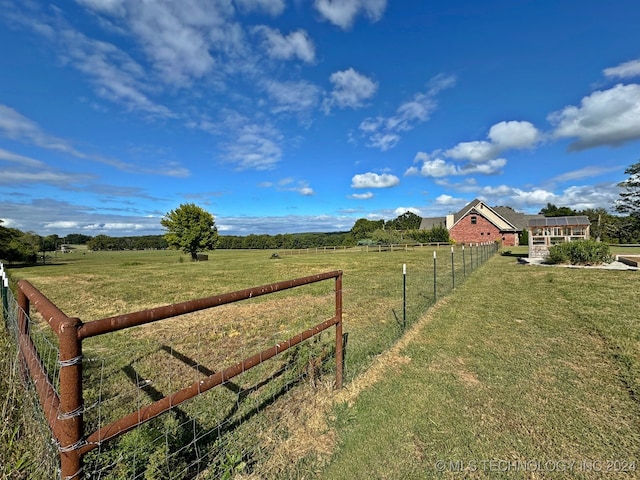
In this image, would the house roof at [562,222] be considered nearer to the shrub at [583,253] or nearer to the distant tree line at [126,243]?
the shrub at [583,253]

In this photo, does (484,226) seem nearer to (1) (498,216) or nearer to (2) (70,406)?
(1) (498,216)

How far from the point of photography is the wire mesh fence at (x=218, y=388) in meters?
2.32

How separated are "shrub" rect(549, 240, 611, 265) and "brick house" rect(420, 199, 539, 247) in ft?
91.5

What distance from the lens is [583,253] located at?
1473cm

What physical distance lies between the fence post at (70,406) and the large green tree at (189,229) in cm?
3906

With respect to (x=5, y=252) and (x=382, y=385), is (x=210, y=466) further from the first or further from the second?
(x=5, y=252)

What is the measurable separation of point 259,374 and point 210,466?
67.0 inches

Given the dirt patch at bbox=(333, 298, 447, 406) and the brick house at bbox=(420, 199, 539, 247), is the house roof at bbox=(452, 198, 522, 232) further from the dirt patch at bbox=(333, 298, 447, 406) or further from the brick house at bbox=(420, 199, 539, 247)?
the dirt patch at bbox=(333, 298, 447, 406)

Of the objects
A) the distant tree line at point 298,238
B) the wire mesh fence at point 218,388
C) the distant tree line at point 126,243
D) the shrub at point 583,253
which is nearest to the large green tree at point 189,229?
the distant tree line at point 298,238

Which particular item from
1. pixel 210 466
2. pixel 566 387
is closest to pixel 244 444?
pixel 210 466

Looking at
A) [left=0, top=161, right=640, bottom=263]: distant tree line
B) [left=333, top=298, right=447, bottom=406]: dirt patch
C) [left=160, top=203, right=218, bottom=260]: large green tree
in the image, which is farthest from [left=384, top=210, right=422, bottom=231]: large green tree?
A: [left=333, top=298, right=447, bottom=406]: dirt patch

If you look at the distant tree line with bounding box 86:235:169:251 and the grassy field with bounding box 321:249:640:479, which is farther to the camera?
the distant tree line with bounding box 86:235:169:251

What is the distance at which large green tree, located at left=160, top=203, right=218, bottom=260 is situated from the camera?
37.8 meters

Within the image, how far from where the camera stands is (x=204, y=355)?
505 cm
